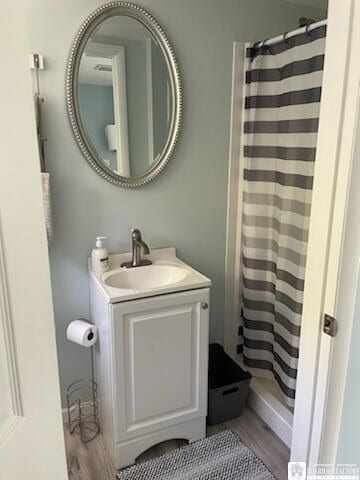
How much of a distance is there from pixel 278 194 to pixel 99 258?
3.32 feet

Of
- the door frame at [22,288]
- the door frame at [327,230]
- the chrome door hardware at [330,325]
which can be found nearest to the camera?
the door frame at [22,288]

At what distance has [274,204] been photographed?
2.09 metres

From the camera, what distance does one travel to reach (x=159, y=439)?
190 cm

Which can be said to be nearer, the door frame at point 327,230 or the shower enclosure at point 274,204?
the door frame at point 327,230

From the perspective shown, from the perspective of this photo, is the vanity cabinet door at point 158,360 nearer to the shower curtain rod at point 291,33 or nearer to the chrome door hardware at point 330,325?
the chrome door hardware at point 330,325

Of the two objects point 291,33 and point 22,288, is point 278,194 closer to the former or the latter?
point 291,33

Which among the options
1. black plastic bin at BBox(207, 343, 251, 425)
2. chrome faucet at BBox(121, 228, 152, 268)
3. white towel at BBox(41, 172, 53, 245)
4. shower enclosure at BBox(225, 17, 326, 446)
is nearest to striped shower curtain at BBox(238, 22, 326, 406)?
shower enclosure at BBox(225, 17, 326, 446)

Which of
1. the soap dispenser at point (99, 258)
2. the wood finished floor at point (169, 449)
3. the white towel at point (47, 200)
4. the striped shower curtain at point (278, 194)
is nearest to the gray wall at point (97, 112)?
the white towel at point (47, 200)

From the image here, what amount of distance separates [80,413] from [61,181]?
134cm

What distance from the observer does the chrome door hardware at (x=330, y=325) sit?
1.06 meters

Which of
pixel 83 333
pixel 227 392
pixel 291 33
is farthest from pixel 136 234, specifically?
pixel 291 33

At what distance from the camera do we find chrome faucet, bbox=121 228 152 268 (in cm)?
202

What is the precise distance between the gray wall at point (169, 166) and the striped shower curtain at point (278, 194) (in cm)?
18

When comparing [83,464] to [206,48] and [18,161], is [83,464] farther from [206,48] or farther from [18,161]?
[206,48]
